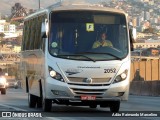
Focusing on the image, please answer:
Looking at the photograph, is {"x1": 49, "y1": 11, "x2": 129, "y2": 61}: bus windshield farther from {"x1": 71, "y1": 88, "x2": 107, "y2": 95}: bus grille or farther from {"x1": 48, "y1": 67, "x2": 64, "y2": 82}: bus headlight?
{"x1": 71, "y1": 88, "x2": 107, "y2": 95}: bus grille

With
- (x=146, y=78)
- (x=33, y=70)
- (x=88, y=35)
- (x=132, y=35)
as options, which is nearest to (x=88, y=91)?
(x=88, y=35)

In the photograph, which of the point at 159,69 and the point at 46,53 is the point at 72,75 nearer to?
the point at 46,53

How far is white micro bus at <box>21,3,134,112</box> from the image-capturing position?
19734 mm

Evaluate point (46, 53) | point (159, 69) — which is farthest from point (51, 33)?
point (159, 69)

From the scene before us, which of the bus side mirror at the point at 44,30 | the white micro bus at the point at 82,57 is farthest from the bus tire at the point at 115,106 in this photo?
the bus side mirror at the point at 44,30

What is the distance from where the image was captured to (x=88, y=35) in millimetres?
20406

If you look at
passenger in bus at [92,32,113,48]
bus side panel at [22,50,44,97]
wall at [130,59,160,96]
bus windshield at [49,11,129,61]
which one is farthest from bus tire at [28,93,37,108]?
wall at [130,59,160,96]

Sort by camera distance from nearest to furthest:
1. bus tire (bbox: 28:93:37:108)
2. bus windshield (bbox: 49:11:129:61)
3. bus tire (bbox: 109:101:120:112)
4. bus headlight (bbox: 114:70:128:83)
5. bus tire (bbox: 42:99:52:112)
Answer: bus headlight (bbox: 114:70:128:83) → bus windshield (bbox: 49:11:129:61) → bus tire (bbox: 42:99:52:112) → bus tire (bbox: 109:101:120:112) → bus tire (bbox: 28:93:37:108)

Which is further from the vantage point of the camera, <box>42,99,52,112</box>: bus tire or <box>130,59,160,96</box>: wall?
<box>130,59,160,96</box>: wall

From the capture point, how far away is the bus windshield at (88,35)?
2011 centimetres

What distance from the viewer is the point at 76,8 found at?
20.8 metres

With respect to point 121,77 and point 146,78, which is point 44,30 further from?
point 146,78

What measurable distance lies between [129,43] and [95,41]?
0.99m

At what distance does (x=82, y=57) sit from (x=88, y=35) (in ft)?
2.44
